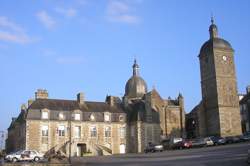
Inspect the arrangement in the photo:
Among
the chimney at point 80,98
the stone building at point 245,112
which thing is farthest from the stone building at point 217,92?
the chimney at point 80,98

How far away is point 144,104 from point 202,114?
1411 cm

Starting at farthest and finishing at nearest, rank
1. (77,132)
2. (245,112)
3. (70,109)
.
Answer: (245,112) → (70,109) → (77,132)

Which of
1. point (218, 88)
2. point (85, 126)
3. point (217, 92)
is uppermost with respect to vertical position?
point (218, 88)

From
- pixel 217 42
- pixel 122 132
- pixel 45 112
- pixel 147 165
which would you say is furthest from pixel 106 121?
pixel 147 165

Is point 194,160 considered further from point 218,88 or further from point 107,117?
point 218,88

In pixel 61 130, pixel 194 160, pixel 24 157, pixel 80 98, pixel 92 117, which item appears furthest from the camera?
pixel 80 98

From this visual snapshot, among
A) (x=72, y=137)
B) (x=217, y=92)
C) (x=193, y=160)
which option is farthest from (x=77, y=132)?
(x=193, y=160)

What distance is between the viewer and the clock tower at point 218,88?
67.1m

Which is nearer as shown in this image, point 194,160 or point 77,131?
point 194,160

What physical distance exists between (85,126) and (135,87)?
19.1m

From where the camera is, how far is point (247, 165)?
70.1ft

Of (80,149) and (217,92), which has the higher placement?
(217,92)

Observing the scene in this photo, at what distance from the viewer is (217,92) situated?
6819 cm

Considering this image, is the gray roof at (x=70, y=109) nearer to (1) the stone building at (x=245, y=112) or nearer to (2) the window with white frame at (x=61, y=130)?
(2) the window with white frame at (x=61, y=130)
